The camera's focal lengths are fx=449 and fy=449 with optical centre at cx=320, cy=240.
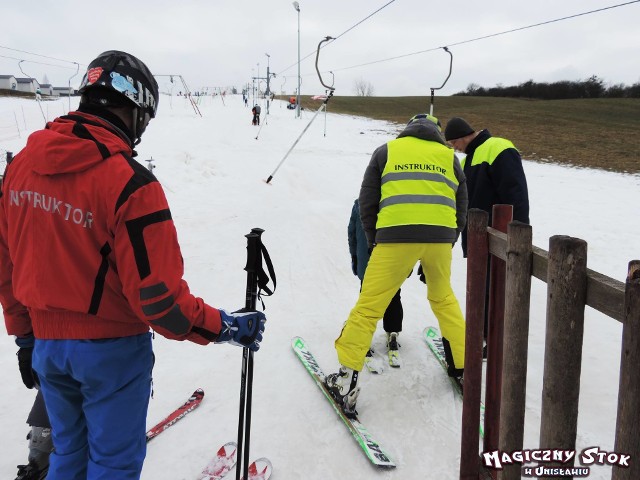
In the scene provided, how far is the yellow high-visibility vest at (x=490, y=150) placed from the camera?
3824 millimetres

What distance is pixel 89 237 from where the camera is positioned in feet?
5.51

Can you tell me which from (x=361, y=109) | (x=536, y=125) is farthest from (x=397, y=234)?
(x=361, y=109)

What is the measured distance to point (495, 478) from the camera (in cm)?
245

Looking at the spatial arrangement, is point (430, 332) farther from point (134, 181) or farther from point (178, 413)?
point (134, 181)

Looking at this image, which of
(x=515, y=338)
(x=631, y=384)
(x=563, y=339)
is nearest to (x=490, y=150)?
(x=515, y=338)

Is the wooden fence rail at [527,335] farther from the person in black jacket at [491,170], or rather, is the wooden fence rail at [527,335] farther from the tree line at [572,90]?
the tree line at [572,90]

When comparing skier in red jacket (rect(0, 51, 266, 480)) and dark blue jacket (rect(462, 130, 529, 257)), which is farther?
dark blue jacket (rect(462, 130, 529, 257))

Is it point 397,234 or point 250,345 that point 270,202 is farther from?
point 250,345

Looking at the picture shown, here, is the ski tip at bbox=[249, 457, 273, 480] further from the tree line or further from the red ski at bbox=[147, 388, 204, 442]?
the tree line

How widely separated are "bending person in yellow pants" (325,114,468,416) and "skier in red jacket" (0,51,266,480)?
57.9 inches

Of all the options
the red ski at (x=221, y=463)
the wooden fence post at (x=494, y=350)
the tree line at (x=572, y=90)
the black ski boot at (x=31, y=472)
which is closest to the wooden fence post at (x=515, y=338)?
the wooden fence post at (x=494, y=350)

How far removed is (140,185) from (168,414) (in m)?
2.15

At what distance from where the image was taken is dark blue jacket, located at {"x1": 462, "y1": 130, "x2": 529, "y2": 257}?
149 inches

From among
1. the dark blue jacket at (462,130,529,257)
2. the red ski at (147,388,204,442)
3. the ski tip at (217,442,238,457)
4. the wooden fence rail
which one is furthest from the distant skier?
the wooden fence rail
